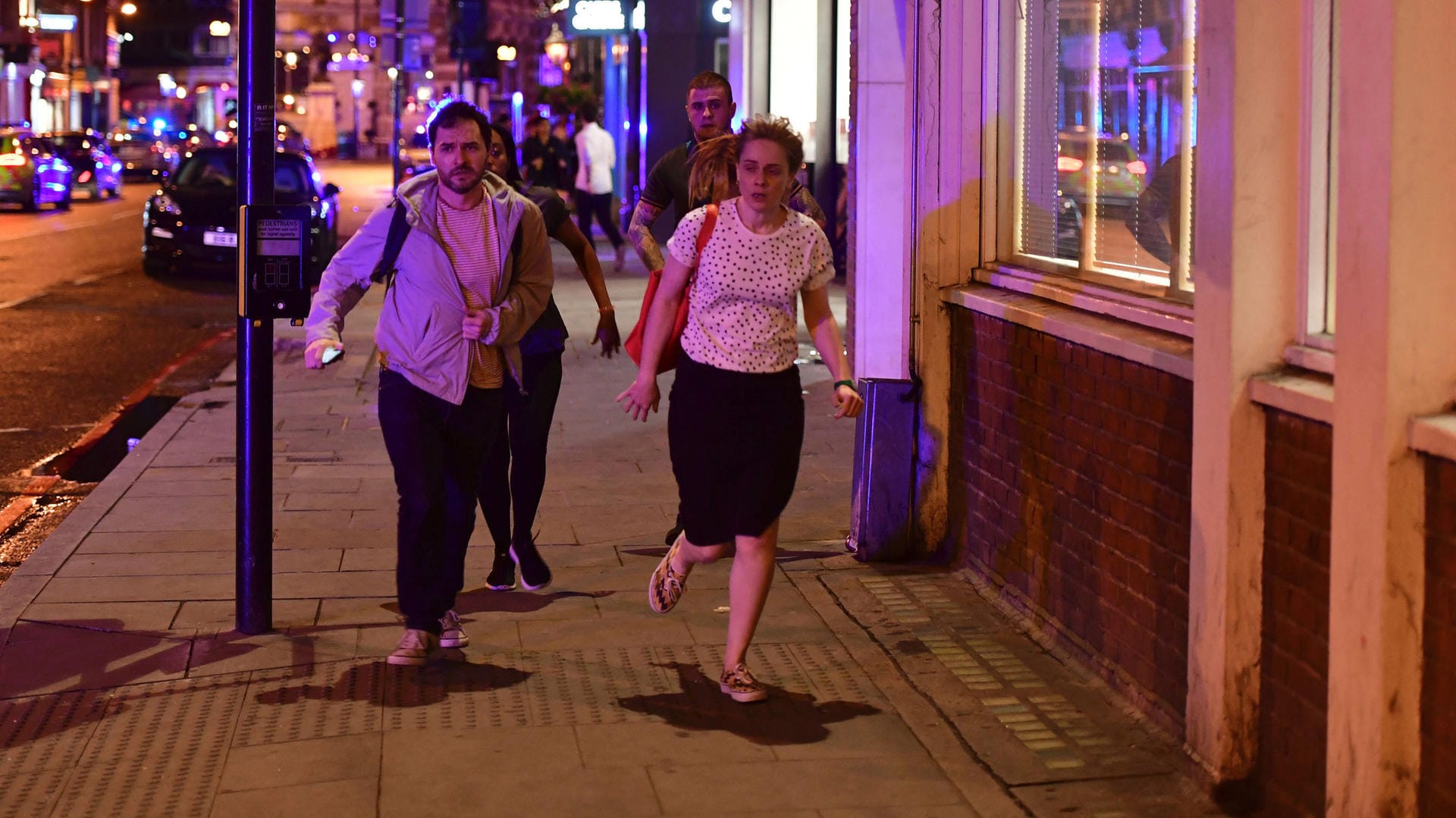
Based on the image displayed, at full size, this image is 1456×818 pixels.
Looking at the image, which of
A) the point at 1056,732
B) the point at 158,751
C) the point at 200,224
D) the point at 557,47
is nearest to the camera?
the point at 158,751

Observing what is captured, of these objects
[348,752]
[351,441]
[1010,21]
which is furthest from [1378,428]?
[351,441]

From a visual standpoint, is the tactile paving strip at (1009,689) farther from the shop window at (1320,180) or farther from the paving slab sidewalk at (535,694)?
the shop window at (1320,180)

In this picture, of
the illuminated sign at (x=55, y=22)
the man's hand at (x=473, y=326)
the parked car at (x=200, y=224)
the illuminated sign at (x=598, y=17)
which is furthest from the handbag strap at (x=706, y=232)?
the illuminated sign at (x=55, y=22)

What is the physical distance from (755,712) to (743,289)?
125 centimetres

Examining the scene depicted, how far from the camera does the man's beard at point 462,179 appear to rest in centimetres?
559

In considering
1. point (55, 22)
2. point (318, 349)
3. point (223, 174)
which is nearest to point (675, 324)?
point (318, 349)

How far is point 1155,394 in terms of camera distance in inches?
195

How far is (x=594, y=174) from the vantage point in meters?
21.5

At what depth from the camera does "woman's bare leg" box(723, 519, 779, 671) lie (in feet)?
17.4

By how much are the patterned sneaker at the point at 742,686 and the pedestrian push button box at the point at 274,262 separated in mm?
1796

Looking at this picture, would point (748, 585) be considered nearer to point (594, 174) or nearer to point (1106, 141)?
point (1106, 141)

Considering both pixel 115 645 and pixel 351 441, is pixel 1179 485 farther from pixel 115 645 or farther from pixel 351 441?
pixel 351 441

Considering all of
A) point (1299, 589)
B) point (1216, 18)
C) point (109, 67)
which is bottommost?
point (1299, 589)

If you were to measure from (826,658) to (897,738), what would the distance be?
2.75ft
